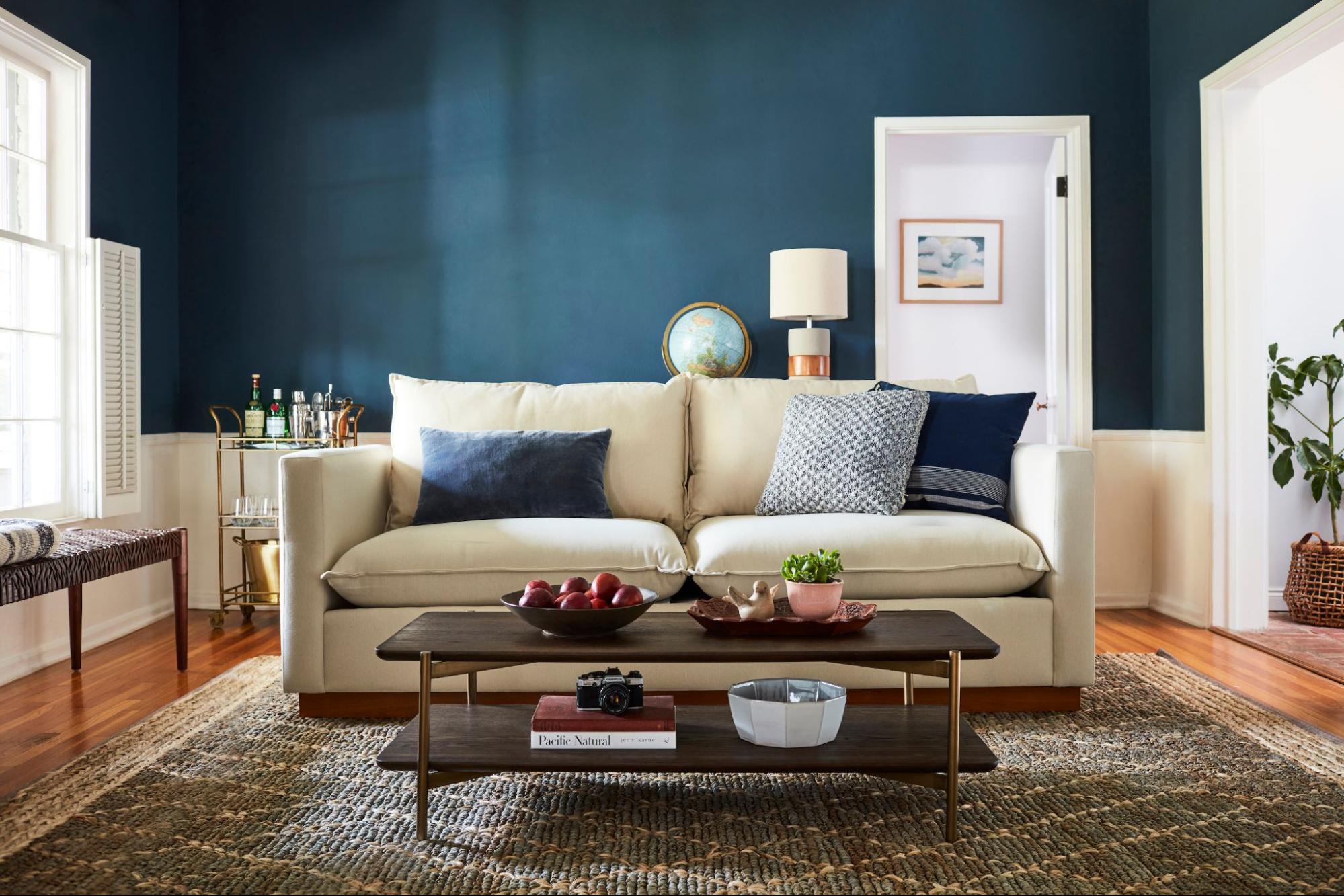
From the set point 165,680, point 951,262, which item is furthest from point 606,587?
point 951,262

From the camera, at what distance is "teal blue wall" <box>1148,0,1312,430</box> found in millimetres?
4051

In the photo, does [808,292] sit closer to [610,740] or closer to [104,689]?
[610,740]

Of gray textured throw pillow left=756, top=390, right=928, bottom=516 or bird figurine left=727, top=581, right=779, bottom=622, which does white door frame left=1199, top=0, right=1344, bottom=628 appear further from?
bird figurine left=727, top=581, right=779, bottom=622

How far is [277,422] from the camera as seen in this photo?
14.0ft

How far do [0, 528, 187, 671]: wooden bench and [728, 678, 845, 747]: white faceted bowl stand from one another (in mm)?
1747

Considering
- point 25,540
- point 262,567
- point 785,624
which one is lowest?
point 262,567

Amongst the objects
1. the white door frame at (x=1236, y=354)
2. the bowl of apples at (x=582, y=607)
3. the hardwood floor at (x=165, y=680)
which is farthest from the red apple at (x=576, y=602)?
the white door frame at (x=1236, y=354)

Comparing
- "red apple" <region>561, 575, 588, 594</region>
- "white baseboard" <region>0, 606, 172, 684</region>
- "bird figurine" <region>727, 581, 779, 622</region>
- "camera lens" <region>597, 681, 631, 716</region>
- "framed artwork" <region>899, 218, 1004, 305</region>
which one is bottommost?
"white baseboard" <region>0, 606, 172, 684</region>

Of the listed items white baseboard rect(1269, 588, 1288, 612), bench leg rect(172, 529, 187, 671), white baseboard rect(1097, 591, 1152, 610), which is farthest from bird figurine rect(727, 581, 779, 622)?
white baseboard rect(1269, 588, 1288, 612)

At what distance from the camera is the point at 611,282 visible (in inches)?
178

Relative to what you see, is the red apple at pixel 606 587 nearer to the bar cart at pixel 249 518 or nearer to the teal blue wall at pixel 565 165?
the bar cart at pixel 249 518

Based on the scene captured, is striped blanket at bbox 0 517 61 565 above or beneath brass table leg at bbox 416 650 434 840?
above

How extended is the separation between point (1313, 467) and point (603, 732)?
137 inches

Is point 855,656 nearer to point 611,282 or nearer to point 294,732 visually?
point 294,732
